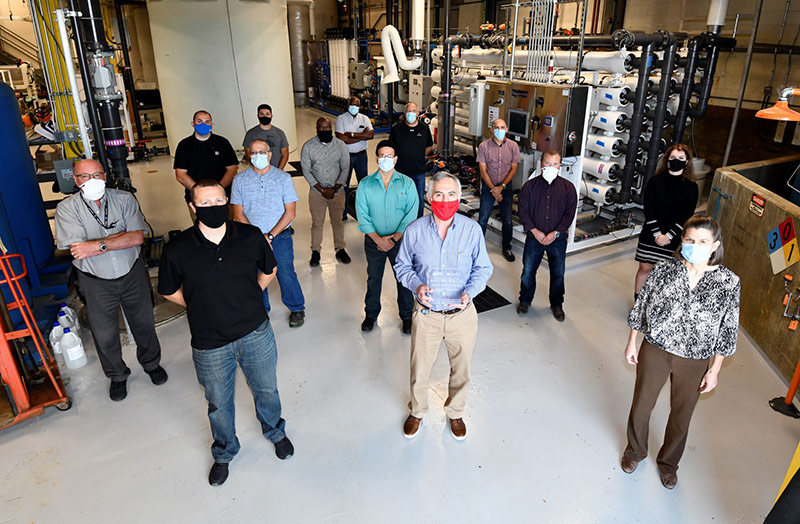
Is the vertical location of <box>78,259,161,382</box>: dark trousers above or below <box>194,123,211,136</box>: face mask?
below

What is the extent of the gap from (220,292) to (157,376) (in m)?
1.75

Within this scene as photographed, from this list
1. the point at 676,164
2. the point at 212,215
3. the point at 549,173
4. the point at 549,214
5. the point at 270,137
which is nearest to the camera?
the point at 212,215

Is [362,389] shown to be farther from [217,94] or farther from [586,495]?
[217,94]

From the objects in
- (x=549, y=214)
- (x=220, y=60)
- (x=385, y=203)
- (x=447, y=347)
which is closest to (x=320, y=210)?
(x=385, y=203)

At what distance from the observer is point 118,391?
12.3 feet

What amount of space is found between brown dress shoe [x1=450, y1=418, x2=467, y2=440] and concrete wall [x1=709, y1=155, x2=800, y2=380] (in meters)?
2.62

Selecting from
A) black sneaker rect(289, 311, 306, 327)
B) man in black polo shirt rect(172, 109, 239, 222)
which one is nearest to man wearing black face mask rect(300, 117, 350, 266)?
man in black polo shirt rect(172, 109, 239, 222)

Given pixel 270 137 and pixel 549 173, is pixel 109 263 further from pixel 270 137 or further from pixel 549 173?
pixel 549 173

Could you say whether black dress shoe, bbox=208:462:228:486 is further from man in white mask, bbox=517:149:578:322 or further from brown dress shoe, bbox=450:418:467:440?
man in white mask, bbox=517:149:578:322

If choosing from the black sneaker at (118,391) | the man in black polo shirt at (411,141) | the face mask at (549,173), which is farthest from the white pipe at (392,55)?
the black sneaker at (118,391)

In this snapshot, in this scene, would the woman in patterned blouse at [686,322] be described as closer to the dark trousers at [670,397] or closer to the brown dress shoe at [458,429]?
the dark trousers at [670,397]

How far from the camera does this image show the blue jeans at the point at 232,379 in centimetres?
276

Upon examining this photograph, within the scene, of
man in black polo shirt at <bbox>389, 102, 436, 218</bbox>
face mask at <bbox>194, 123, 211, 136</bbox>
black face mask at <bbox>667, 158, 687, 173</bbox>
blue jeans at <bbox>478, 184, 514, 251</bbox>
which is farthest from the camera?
man in black polo shirt at <bbox>389, 102, 436, 218</bbox>

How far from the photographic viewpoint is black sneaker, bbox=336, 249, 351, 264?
6105 mm
